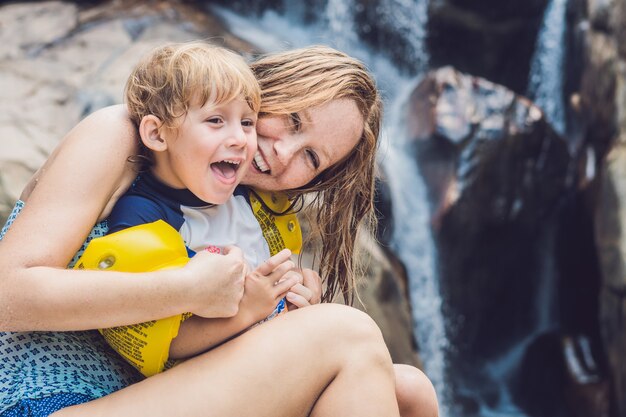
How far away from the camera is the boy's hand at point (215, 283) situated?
4.39 feet

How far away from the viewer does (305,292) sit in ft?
5.51

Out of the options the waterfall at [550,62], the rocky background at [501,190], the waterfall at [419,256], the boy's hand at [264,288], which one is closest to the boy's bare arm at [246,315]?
the boy's hand at [264,288]

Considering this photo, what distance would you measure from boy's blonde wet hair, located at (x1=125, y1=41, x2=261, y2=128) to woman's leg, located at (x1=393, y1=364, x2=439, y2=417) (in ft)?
2.30

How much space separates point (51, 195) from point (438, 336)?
3.75 m

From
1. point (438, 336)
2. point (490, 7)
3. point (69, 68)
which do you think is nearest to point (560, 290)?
point (438, 336)

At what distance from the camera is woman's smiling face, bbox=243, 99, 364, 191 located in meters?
1.67

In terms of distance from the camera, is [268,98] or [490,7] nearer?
[268,98]

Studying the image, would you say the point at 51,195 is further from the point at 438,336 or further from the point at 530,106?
the point at 530,106

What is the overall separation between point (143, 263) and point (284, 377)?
324mm

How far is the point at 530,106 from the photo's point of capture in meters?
5.04

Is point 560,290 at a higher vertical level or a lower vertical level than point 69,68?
lower

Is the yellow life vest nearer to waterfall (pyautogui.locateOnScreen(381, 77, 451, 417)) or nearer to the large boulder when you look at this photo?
waterfall (pyautogui.locateOnScreen(381, 77, 451, 417))

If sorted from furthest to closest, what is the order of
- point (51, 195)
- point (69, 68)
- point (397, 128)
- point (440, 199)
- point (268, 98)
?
1. point (397, 128)
2. point (440, 199)
3. point (69, 68)
4. point (268, 98)
5. point (51, 195)

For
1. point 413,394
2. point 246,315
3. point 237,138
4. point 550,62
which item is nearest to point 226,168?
point 237,138
